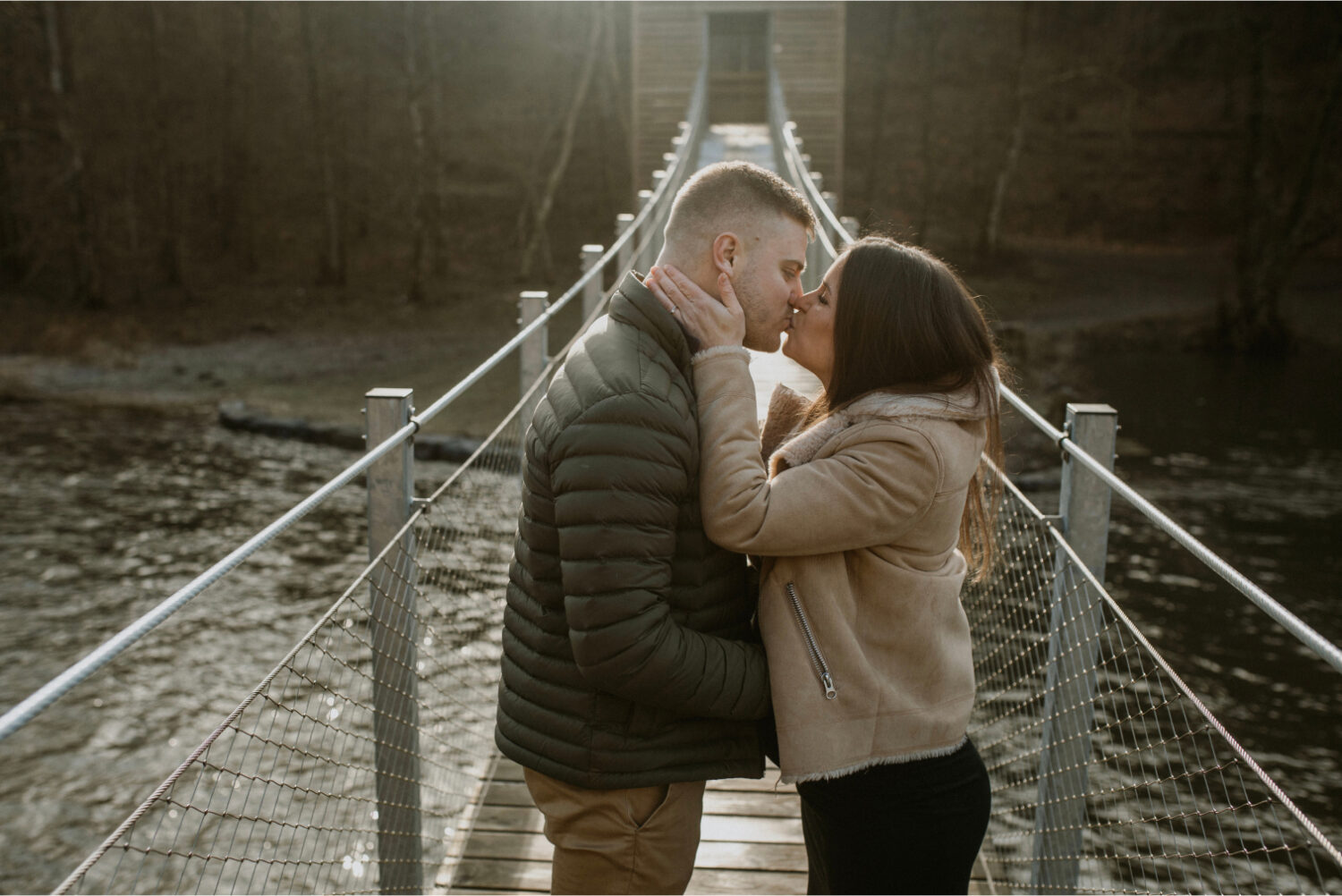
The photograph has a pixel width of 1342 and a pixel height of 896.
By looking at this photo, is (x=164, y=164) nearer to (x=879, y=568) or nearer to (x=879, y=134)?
(x=879, y=134)

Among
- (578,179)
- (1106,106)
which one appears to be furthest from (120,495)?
(1106,106)

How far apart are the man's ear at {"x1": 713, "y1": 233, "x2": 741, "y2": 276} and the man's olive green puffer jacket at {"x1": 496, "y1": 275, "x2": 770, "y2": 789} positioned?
116 millimetres

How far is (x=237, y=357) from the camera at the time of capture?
13.4 meters

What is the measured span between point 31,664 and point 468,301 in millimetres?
10696

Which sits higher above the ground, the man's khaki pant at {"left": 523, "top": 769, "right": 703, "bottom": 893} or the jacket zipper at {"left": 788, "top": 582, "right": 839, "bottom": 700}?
the jacket zipper at {"left": 788, "top": 582, "right": 839, "bottom": 700}

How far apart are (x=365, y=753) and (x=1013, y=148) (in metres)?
14.6

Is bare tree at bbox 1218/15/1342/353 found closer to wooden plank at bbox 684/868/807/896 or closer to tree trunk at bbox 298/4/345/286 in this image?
tree trunk at bbox 298/4/345/286

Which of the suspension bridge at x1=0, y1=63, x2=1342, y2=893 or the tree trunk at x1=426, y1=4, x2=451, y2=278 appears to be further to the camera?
the tree trunk at x1=426, y1=4, x2=451, y2=278

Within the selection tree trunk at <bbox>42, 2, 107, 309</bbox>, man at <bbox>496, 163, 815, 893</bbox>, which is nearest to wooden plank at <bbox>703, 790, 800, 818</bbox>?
man at <bbox>496, 163, 815, 893</bbox>

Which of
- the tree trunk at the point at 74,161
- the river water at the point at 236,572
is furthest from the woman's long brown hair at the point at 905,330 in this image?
the tree trunk at the point at 74,161

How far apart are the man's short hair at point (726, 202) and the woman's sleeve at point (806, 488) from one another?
0.75 feet

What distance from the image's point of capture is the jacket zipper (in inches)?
62.6

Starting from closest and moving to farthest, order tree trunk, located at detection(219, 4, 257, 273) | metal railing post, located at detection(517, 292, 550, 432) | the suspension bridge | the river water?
the suspension bridge
metal railing post, located at detection(517, 292, 550, 432)
the river water
tree trunk, located at detection(219, 4, 257, 273)

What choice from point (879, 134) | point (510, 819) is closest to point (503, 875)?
point (510, 819)
